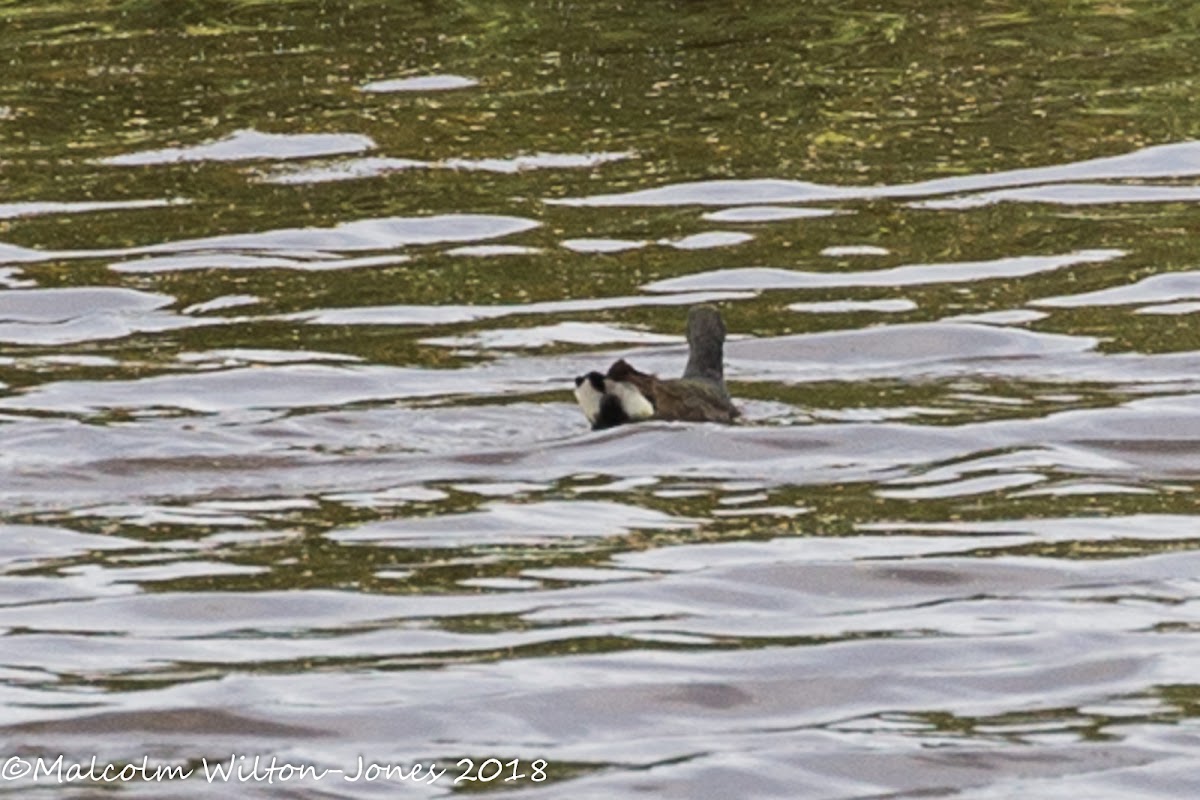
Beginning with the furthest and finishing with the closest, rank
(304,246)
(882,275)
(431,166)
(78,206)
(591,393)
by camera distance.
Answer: (431,166) → (78,206) → (304,246) → (882,275) → (591,393)

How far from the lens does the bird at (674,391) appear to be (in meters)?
11.8

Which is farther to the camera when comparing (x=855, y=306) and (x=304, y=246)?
(x=304, y=246)

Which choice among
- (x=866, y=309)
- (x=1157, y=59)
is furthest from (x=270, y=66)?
(x=866, y=309)

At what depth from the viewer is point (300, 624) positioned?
9.23 meters

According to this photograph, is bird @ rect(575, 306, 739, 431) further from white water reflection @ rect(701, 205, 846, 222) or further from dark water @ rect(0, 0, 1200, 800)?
white water reflection @ rect(701, 205, 846, 222)

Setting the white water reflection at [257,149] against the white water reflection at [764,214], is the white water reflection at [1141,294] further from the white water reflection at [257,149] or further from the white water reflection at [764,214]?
the white water reflection at [257,149]

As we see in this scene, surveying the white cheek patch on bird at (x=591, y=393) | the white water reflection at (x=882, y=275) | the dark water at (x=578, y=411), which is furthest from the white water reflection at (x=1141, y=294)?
the white cheek patch on bird at (x=591, y=393)

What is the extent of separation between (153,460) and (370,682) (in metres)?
3.29

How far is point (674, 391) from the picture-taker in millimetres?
12164

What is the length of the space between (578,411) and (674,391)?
656 millimetres

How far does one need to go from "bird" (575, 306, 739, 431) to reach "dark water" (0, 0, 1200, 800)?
15 centimetres

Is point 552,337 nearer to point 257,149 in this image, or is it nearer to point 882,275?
point 882,275

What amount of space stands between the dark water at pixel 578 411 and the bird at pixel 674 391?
0.15m

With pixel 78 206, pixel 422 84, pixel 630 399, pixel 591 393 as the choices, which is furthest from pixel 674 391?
pixel 422 84
